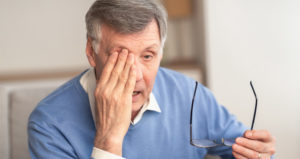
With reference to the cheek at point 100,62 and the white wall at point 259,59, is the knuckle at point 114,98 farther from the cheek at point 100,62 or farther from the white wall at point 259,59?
the white wall at point 259,59

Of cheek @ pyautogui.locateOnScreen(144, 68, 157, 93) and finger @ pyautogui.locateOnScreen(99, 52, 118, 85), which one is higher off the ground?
finger @ pyautogui.locateOnScreen(99, 52, 118, 85)

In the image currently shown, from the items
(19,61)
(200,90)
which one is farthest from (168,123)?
(19,61)

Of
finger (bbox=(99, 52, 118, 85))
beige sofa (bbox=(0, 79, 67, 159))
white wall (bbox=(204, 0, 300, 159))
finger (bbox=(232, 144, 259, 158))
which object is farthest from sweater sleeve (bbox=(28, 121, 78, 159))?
white wall (bbox=(204, 0, 300, 159))

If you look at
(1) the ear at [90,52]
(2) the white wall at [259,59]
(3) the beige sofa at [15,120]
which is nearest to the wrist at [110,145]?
(1) the ear at [90,52]

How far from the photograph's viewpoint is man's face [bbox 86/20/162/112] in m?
1.14

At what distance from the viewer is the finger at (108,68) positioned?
1112 mm

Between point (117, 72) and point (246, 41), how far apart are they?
60.2 inches

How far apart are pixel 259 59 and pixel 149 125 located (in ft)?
4.29

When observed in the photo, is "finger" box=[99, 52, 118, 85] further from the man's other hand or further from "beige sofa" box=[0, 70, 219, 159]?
"beige sofa" box=[0, 70, 219, 159]

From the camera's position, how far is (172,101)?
1.47 m

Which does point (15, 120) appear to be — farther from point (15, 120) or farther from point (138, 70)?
point (138, 70)

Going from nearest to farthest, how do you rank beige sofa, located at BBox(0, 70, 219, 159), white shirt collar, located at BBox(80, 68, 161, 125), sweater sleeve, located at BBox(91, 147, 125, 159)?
sweater sleeve, located at BBox(91, 147, 125, 159)
white shirt collar, located at BBox(80, 68, 161, 125)
beige sofa, located at BBox(0, 70, 219, 159)

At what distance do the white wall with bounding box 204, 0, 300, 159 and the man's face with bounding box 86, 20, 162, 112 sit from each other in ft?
4.33

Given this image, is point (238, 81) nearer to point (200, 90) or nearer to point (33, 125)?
point (200, 90)
